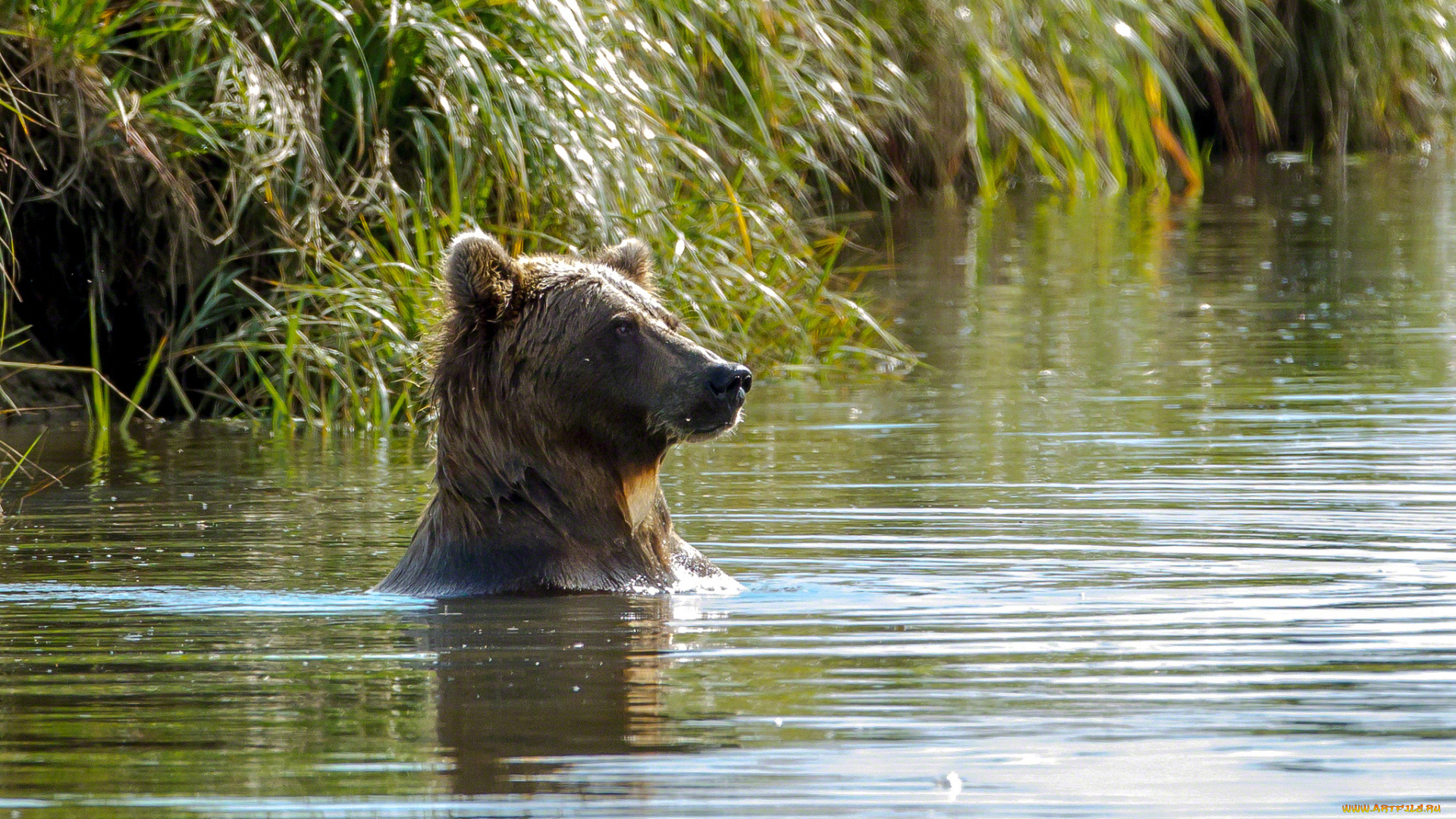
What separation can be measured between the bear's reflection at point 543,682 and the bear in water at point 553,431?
179 millimetres

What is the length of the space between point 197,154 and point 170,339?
88 cm

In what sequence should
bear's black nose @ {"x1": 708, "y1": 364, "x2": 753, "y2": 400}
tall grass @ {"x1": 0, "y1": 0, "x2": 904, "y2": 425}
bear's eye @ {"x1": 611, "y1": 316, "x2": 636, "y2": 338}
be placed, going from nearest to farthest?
bear's black nose @ {"x1": 708, "y1": 364, "x2": 753, "y2": 400}
bear's eye @ {"x1": 611, "y1": 316, "x2": 636, "y2": 338}
tall grass @ {"x1": 0, "y1": 0, "x2": 904, "y2": 425}

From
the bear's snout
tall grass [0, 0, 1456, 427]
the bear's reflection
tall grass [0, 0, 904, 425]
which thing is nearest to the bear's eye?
the bear's snout

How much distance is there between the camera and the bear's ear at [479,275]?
627 cm

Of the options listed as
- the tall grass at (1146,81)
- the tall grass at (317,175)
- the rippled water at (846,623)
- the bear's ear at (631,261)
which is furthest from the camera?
the tall grass at (1146,81)

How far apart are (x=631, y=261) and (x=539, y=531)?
0.98m

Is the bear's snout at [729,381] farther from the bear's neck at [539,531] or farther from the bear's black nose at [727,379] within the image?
the bear's neck at [539,531]

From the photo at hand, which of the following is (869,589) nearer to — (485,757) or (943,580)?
(943,580)

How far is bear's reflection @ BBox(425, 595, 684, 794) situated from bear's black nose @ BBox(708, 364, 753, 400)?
600 millimetres

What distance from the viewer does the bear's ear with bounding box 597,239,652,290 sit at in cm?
680

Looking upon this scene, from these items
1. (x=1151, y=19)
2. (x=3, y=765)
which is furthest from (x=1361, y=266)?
A: (x=3, y=765)

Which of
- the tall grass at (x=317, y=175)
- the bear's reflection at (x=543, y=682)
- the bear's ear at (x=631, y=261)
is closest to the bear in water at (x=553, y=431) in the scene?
the bear's reflection at (x=543, y=682)

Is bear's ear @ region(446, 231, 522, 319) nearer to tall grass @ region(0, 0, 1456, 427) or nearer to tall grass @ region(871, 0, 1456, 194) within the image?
tall grass @ region(0, 0, 1456, 427)

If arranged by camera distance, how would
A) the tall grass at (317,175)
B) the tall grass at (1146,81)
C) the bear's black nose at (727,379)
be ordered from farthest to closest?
the tall grass at (1146,81)
the tall grass at (317,175)
the bear's black nose at (727,379)
